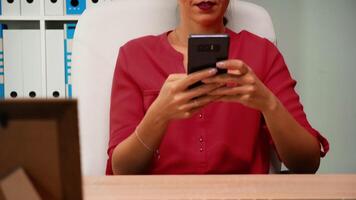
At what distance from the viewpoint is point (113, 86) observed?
47.1 inches

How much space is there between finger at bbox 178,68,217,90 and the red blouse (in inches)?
10.7

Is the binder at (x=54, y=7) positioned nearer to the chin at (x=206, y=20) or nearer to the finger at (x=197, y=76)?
the chin at (x=206, y=20)

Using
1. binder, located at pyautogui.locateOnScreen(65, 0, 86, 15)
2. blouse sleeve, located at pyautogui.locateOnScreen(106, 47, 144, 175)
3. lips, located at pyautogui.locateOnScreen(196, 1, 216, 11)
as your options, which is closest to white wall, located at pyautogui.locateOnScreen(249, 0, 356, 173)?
binder, located at pyautogui.locateOnScreen(65, 0, 86, 15)

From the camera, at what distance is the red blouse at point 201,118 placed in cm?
114

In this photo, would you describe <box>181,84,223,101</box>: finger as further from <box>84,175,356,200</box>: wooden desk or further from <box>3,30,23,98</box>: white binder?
<box>3,30,23,98</box>: white binder

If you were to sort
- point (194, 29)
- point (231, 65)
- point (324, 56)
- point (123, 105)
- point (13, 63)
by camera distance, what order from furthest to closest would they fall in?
point (324, 56)
point (13, 63)
point (194, 29)
point (123, 105)
point (231, 65)

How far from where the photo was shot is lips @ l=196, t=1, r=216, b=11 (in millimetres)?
1167

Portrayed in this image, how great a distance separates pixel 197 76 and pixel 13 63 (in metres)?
1.37

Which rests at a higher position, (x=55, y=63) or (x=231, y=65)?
(x=231, y=65)

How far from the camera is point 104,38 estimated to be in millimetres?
1254

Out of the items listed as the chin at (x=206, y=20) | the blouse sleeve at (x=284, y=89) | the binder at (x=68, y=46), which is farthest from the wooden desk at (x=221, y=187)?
the binder at (x=68, y=46)

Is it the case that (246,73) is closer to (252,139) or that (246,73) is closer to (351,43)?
(252,139)

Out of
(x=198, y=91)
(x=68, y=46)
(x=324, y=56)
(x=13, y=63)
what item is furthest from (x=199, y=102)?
(x=324, y=56)

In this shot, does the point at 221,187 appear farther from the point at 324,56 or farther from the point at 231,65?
the point at 324,56
